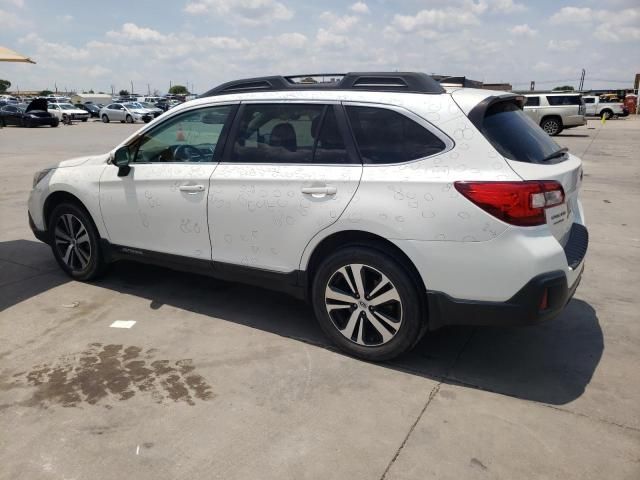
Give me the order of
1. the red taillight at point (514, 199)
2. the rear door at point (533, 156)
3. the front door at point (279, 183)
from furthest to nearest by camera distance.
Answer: the front door at point (279, 183), the rear door at point (533, 156), the red taillight at point (514, 199)

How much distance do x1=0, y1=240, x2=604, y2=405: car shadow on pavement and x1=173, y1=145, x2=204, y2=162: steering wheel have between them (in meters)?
1.24

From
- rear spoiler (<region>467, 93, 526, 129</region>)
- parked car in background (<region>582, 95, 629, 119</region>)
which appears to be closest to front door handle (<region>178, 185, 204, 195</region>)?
A: rear spoiler (<region>467, 93, 526, 129</region>)

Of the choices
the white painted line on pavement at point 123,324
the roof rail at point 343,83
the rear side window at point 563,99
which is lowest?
the white painted line on pavement at point 123,324

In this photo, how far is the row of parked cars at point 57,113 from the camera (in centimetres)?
3198

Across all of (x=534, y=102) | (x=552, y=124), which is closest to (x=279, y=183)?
(x=552, y=124)

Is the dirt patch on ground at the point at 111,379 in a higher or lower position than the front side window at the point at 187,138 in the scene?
lower

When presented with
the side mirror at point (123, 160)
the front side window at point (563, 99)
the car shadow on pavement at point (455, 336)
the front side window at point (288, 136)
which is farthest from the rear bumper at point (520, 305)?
the front side window at point (563, 99)

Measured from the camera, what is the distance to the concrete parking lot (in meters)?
2.59

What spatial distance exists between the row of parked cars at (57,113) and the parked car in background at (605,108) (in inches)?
1197

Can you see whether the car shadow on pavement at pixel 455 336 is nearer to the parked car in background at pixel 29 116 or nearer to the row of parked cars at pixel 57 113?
the row of parked cars at pixel 57 113

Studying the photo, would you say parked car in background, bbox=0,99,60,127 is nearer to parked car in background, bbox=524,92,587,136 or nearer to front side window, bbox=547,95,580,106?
parked car in background, bbox=524,92,587,136

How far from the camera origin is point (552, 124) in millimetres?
23328

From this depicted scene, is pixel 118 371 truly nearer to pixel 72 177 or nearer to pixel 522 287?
pixel 72 177

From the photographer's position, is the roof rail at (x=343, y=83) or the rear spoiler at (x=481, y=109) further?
the roof rail at (x=343, y=83)
